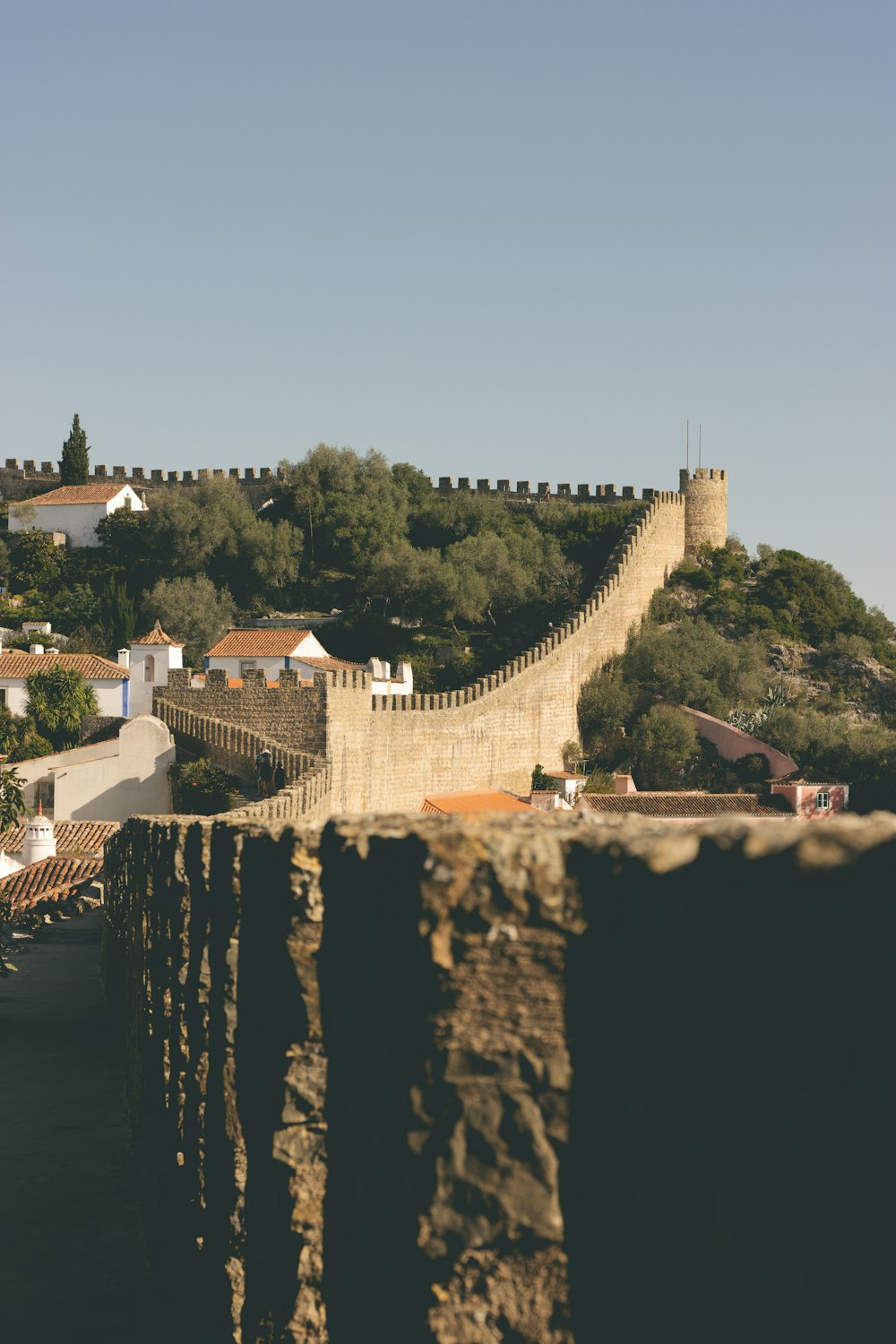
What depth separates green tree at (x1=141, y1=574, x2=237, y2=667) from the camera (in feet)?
146

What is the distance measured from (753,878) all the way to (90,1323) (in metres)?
6.40

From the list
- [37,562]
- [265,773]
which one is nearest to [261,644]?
[37,562]

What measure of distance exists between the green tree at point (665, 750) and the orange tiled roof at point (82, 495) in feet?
62.0

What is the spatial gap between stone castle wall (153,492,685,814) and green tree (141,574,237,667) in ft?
32.6

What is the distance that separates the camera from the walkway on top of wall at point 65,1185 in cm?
787

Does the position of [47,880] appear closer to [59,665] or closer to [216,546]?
[59,665]

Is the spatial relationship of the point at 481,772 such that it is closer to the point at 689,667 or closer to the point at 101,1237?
the point at 689,667

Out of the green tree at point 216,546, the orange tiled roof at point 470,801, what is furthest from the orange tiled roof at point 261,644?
the green tree at point 216,546

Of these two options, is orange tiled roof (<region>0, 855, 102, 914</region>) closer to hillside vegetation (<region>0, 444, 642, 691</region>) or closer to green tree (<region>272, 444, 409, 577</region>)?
hillside vegetation (<region>0, 444, 642, 691</region>)

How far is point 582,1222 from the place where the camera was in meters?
3.01

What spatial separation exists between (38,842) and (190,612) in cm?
2142

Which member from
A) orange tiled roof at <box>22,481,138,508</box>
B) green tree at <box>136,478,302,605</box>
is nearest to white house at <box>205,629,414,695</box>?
green tree at <box>136,478,302,605</box>

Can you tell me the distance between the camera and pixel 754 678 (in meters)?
42.8

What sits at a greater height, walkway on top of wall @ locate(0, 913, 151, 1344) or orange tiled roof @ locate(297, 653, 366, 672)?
orange tiled roof @ locate(297, 653, 366, 672)
